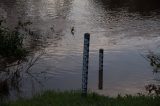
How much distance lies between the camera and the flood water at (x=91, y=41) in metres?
17.1

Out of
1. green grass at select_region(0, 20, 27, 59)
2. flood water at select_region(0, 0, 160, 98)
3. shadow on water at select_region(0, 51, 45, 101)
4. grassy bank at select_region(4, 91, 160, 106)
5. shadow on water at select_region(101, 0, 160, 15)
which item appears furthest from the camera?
shadow on water at select_region(101, 0, 160, 15)

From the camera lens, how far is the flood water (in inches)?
674

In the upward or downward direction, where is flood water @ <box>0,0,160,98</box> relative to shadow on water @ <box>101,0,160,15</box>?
downward

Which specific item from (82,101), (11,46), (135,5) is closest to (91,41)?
(11,46)

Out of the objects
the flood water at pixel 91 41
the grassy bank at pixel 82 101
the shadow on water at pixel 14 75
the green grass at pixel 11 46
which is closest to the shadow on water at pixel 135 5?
the flood water at pixel 91 41

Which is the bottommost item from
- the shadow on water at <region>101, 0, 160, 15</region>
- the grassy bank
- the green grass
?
the grassy bank

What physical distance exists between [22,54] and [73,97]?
9.12m

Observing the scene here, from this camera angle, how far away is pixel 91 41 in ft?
81.4

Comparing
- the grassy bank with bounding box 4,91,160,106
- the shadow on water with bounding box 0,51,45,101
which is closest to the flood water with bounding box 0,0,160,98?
the shadow on water with bounding box 0,51,45,101

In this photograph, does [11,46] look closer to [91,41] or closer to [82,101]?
[91,41]

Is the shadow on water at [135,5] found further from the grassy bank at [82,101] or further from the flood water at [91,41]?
the grassy bank at [82,101]

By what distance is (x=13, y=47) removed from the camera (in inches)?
786

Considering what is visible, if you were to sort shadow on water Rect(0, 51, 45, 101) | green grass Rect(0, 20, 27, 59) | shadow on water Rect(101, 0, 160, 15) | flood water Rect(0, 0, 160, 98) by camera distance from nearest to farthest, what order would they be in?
shadow on water Rect(0, 51, 45, 101)
flood water Rect(0, 0, 160, 98)
green grass Rect(0, 20, 27, 59)
shadow on water Rect(101, 0, 160, 15)

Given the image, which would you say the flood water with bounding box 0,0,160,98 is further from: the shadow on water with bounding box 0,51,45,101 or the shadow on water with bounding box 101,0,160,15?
the shadow on water with bounding box 0,51,45,101
